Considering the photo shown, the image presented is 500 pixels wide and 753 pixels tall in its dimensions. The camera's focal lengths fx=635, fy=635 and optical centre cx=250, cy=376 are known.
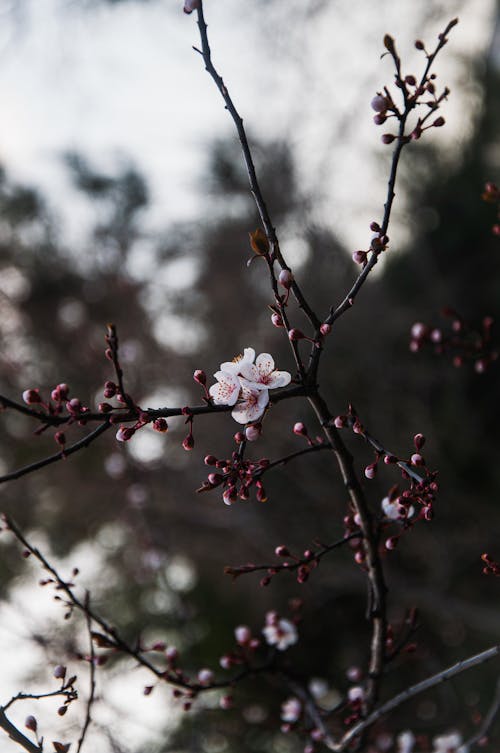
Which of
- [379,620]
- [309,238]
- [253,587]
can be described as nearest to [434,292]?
[309,238]

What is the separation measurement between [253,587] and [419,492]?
3948 millimetres

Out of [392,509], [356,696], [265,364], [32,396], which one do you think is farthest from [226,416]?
[32,396]

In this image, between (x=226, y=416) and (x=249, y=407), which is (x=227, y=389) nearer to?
(x=249, y=407)

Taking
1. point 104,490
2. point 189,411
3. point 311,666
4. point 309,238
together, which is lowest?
point 189,411

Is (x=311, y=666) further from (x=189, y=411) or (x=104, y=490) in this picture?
(x=189, y=411)

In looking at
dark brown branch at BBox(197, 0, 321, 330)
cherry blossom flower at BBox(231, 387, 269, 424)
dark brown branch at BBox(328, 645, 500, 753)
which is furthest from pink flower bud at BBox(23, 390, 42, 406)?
dark brown branch at BBox(328, 645, 500, 753)

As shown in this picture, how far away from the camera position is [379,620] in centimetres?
107

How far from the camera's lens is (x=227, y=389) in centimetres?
90

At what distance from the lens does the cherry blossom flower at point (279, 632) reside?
148cm

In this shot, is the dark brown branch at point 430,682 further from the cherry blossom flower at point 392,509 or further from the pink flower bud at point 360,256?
the pink flower bud at point 360,256

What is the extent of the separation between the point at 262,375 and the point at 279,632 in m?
0.84

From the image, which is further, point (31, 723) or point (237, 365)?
point (31, 723)

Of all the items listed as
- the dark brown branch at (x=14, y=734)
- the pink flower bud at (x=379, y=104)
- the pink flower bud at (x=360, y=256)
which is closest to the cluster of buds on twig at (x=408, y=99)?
the pink flower bud at (x=379, y=104)

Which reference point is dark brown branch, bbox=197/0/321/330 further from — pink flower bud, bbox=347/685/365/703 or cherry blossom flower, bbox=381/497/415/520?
pink flower bud, bbox=347/685/365/703
